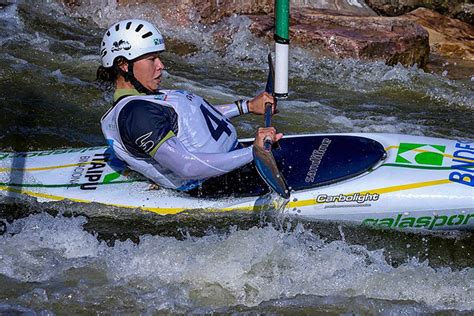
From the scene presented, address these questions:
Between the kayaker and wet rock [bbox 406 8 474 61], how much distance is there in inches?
226

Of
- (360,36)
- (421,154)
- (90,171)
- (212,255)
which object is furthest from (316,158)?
(360,36)

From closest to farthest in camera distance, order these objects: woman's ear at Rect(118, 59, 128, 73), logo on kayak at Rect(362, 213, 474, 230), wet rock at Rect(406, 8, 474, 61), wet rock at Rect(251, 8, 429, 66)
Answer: woman's ear at Rect(118, 59, 128, 73), logo on kayak at Rect(362, 213, 474, 230), wet rock at Rect(251, 8, 429, 66), wet rock at Rect(406, 8, 474, 61)

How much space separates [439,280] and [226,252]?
109cm

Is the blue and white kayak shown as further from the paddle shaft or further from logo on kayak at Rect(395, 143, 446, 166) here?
the paddle shaft

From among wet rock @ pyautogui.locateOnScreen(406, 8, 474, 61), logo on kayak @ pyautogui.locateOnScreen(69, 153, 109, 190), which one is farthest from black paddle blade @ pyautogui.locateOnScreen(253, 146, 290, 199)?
wet rock @ pyautogui.locateOnScreen(406, 8, 474, 61)

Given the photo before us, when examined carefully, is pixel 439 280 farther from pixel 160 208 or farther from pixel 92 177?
pixel 92 177

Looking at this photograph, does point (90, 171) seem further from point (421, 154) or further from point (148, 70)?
point (421, 154)

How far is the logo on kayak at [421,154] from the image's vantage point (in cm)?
504

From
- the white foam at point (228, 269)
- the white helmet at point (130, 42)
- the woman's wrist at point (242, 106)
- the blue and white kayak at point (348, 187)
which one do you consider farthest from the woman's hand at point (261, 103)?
the white foam at point (228, 269)

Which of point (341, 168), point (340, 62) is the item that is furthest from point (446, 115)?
point (341, 168)

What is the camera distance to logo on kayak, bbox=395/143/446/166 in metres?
5.04

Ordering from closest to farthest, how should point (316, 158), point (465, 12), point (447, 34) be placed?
point (316, 158) < point (447, 34) < point (465, 12)

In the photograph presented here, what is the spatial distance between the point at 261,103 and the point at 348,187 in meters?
0.76

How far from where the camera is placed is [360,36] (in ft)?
29.9
